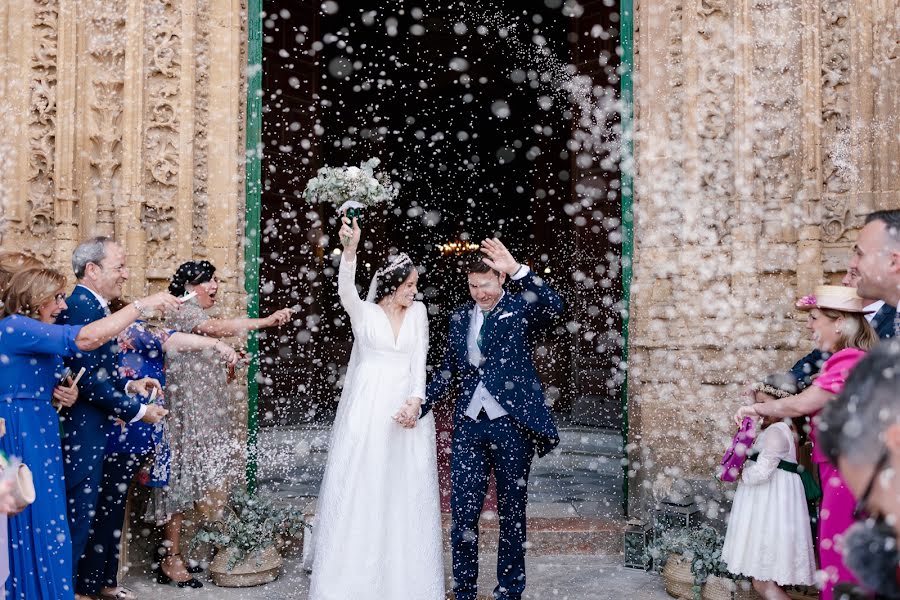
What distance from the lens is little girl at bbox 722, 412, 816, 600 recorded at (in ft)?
13.5

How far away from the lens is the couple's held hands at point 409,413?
434 centimetres

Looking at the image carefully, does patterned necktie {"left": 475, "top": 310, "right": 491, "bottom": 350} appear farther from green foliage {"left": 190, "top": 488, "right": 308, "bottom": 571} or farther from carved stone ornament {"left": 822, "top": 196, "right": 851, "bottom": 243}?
carved stone ornament {"left": 822, "top": 196, "right": 851, "bottom": 243}

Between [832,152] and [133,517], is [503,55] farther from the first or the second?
[133,517]

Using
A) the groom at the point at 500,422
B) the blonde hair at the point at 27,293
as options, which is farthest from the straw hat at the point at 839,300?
the blonde hair at the point at 27,293

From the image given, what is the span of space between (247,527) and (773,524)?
3.29 meters

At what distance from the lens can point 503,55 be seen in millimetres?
14805

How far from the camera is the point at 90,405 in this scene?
4211mm

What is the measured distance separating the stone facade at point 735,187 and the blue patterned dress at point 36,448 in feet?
13.0

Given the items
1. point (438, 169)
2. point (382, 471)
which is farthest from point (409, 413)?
point (438, 169)

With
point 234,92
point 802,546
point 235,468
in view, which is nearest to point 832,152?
point 802,546

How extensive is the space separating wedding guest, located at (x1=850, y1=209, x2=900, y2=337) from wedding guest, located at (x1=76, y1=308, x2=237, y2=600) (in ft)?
11.2

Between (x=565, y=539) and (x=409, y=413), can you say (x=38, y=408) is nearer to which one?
(x=409, y=413)

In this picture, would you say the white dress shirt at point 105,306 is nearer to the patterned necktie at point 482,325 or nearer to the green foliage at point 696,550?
the patterned necktie at point 482,325

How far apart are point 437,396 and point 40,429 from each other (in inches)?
82.6
